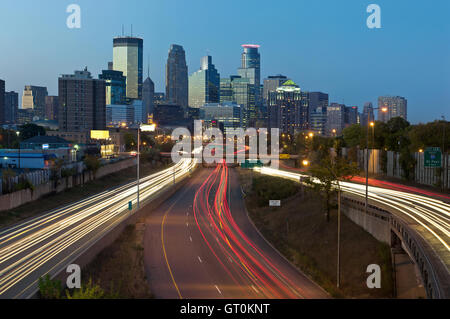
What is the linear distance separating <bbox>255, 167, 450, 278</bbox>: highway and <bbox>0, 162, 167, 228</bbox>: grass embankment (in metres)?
29.1

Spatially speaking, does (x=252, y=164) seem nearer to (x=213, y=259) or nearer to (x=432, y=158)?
(x=432, y=158)

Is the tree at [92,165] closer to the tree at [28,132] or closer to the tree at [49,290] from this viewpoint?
the tree at [49,290]

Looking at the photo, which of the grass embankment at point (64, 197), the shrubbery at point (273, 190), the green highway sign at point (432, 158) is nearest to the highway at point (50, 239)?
the grass embankment at point (64, 197)

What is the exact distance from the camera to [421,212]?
32531 mm

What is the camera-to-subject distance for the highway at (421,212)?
75.5 ft

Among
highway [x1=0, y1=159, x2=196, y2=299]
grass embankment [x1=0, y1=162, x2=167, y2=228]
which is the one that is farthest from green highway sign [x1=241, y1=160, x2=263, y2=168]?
highway [x1=0, y1=159, x2=196, y2=299]

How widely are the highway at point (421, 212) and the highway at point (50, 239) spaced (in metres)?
17.6

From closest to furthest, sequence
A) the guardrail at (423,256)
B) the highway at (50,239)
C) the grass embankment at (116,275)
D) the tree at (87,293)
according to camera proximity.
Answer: the tree at (87,293) < the guardrail at (423,256) < the grass embankment at (116,275) < the highway at (50,239)

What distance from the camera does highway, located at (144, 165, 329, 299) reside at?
83.6 feet

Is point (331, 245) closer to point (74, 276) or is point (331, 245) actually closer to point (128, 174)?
point (74, 276)

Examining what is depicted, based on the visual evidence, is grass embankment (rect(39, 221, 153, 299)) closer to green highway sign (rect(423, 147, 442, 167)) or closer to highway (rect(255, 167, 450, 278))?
highway (rect(255, 167, 450, 278))

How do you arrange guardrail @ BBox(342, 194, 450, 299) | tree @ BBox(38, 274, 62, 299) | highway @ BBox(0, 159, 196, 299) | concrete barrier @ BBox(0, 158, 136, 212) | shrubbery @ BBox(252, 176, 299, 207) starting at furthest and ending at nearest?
shrubbery @ BBox(252, 176, 299, 207) < concrete barrier @ BBox(0, 158, 136, 212) < highway @ BBox(0, 159, 196, 299) < tree @ BBox(38, 274, 62, 299) < guardrail @ BBox(342, 194, 450, 299)

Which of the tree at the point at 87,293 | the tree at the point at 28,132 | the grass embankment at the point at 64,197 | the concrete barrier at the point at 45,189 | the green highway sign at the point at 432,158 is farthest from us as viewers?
the tree at the point at 28,132

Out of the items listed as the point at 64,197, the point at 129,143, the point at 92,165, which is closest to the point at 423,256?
the point at 64,197
